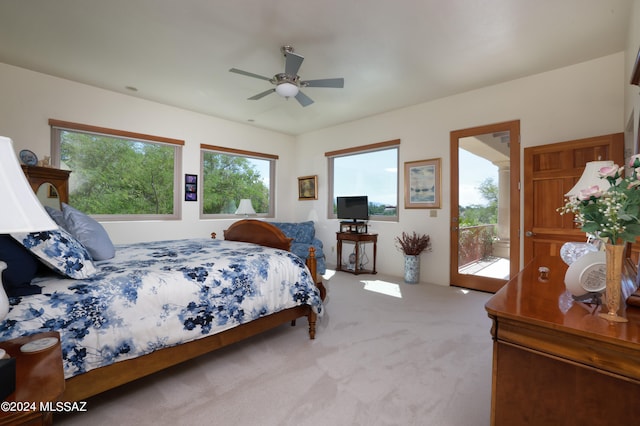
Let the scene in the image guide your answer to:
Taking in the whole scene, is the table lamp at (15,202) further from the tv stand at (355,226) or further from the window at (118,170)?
the tv stand at (355,226)

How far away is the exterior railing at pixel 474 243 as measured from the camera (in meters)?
3.90

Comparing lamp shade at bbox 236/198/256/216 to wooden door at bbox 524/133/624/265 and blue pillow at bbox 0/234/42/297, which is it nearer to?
blue pillow at bbox 0/234/42/297

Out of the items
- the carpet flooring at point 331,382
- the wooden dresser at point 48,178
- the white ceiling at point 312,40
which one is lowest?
the carpet flooring at point 331,382

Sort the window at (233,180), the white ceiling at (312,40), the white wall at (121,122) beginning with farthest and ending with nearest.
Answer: the window at (233,180) < the white wall at (121,122) < the white ceiling at (312,40)

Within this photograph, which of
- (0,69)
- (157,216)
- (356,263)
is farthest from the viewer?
(356,263)

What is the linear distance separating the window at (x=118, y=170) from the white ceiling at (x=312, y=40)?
71 cm

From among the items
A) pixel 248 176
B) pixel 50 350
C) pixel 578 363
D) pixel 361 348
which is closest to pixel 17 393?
pixel 50 350

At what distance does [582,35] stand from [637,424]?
10.6ft

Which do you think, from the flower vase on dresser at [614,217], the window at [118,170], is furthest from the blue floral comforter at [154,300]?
the window at [118,170]

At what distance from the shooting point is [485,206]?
12.8ft

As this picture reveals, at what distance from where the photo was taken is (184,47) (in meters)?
2.89

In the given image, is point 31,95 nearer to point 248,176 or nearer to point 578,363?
point 248,176

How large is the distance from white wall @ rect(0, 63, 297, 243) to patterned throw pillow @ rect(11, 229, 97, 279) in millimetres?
2830

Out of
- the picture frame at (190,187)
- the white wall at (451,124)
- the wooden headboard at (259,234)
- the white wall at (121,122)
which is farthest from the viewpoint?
the picture frame at (190,187)
